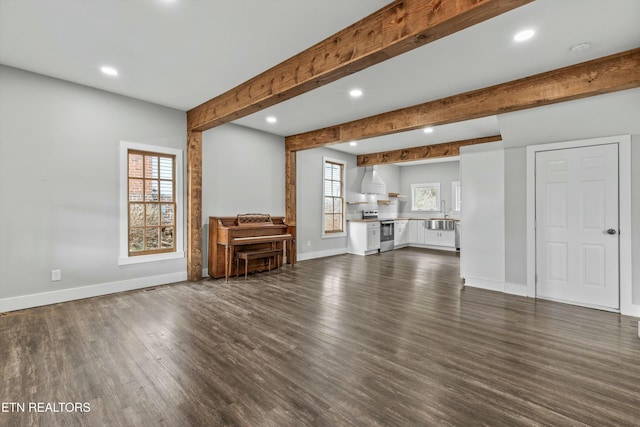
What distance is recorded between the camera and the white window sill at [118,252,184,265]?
4.27m

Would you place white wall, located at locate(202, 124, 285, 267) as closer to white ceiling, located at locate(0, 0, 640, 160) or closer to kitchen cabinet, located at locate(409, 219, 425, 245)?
white ceiling, located at locate(0, 0, 640, 160)

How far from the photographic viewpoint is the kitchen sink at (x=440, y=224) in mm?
8578

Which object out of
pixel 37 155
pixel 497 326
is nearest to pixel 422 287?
pixel 497 326

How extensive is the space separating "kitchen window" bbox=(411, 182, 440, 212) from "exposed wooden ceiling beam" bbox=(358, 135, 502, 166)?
2588 millimetres

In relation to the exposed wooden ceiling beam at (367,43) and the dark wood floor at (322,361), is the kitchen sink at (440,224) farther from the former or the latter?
the exposed wooden ceiling beam at (367,43)

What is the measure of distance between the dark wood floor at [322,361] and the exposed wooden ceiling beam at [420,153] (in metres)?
3.60

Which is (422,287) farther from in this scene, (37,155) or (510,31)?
(37,155)

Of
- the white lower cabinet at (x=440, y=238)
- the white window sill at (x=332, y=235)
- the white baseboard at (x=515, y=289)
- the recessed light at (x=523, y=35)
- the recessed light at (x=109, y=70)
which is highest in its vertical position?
the recessed light at (x=109, y=70)

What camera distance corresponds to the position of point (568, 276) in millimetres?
3877

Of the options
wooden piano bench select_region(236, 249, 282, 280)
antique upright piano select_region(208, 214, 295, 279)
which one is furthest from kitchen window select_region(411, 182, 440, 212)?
wooden piano bench select_region(236, 249, 282, 280)

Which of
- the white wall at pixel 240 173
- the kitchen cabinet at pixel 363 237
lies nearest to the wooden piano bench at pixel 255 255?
the white wall at pixel 240 173

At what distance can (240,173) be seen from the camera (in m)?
5.73

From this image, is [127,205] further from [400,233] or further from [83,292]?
[400,233]

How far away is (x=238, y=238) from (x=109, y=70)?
288 centimetres
